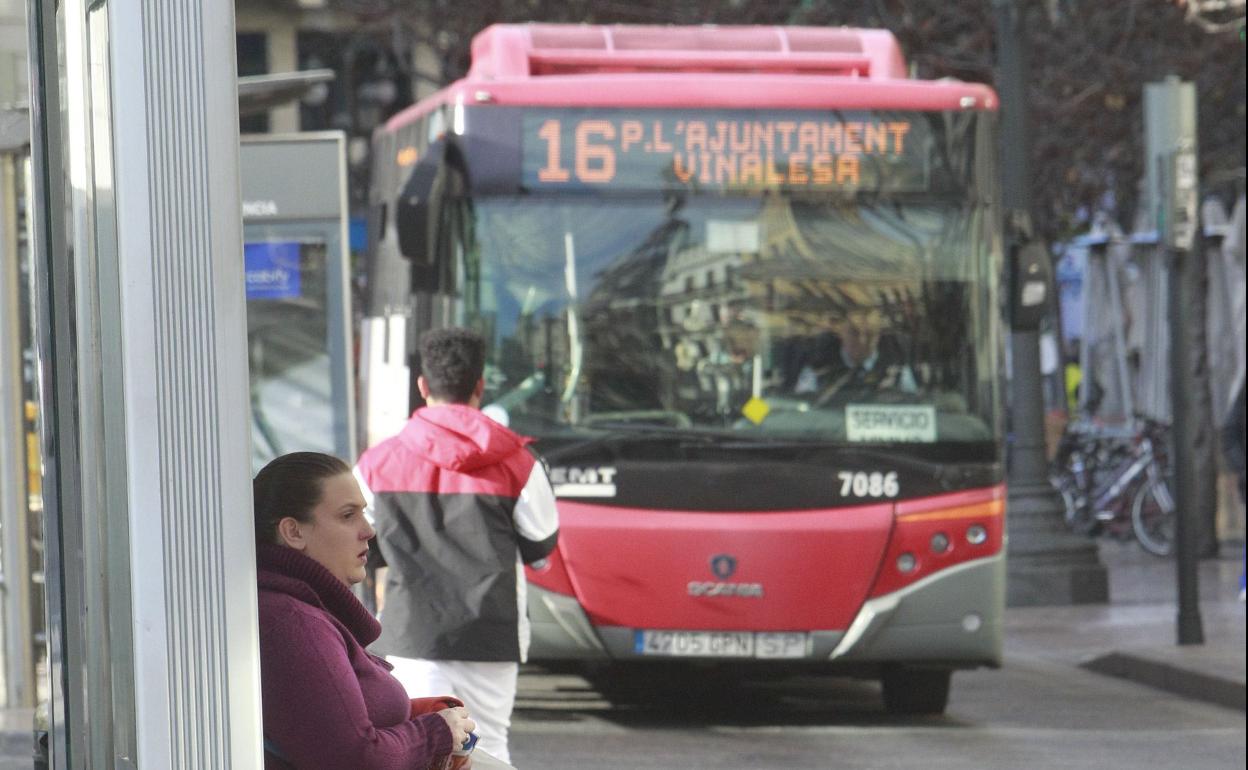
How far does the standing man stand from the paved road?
2.55 meters

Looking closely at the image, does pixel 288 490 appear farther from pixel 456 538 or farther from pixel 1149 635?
pixel 1149 635

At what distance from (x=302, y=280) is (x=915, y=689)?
3777mm

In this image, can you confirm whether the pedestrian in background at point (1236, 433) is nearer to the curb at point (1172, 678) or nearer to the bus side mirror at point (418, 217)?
the curb at point (1172, 678)

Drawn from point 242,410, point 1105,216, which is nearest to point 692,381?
point 242,410

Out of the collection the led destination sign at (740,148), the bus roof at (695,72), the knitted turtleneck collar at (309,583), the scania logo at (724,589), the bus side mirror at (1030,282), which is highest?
the bus roof at (695,72)

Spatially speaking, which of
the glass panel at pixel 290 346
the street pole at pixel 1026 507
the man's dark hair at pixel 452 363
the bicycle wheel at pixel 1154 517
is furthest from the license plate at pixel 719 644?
the bicycle wheel at pixel 1154 517

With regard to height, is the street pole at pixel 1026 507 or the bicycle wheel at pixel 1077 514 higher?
the street pole at pixel 1026 507

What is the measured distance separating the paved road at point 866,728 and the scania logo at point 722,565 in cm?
75

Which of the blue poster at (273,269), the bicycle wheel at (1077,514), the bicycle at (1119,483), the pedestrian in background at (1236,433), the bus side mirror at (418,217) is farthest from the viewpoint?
the bicycle wheel at (1077,514)

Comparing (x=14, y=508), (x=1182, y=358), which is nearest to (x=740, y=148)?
(x=14, y=508)

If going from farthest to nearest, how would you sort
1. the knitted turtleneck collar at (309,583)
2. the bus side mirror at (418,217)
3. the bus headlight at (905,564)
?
the bus headlight at (905,564) < the bus side mirror at (418,217) < the knitted turtleneck collar at (309,583)

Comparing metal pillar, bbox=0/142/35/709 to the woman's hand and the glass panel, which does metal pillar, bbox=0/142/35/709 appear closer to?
the glass panel

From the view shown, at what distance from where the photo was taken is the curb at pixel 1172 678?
11.5m

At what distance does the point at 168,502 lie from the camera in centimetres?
304
